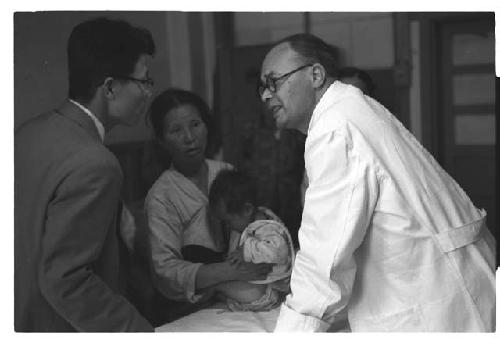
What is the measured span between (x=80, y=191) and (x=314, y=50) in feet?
2.68

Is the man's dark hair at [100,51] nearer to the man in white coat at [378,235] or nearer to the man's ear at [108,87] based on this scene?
the man's ear at [108,87]

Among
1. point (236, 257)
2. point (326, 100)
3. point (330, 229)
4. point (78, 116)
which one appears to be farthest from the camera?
point (236, 257)

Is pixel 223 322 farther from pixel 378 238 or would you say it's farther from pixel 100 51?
pixel 100 51

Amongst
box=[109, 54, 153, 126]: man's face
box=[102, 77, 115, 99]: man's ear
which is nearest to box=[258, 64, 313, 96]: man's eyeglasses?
box=[109, 54, 153, 126]: man's face

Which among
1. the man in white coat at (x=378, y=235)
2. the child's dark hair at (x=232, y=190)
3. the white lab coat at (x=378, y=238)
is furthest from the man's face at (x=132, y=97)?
the white lab coat at (x=378, y=238)

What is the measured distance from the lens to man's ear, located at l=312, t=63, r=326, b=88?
1.99m

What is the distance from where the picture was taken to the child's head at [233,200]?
210cm

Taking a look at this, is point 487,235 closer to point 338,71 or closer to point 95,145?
point 338,71

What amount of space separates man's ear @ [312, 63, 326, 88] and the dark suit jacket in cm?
64

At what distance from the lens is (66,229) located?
1.95 metres

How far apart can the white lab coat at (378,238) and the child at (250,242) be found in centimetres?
30

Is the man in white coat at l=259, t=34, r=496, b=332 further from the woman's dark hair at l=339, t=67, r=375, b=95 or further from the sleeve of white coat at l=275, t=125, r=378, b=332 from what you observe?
the woman's dark hair at l=339, t=67, r=375, b=95

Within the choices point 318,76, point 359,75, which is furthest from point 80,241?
point 359,75

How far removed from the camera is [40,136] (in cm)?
203
